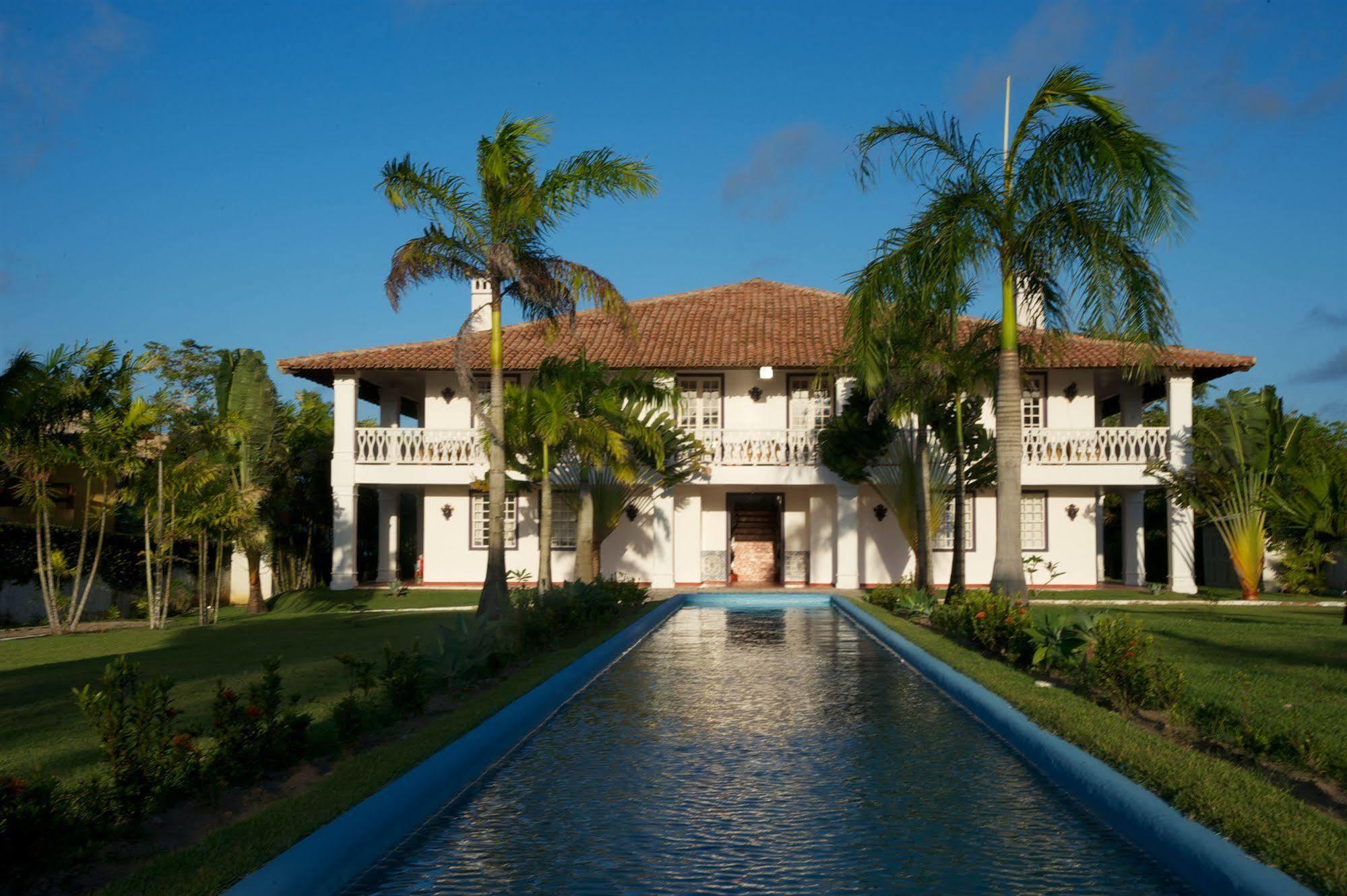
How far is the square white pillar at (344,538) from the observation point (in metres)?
27.9

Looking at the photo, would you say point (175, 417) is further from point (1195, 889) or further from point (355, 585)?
point (1195, 889)

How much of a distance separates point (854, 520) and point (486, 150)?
1412 centimetres

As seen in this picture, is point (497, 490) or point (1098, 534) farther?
point (1098, 534)

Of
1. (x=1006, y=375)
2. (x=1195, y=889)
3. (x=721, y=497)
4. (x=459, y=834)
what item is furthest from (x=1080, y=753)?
(x=721, y=497)

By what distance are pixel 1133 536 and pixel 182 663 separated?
22.7 meters

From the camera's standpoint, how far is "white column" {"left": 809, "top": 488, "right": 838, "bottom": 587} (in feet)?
94.6

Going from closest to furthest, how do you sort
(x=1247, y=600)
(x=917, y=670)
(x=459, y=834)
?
(x=459, y=834) → (x=917, y=670) → (x=1247, y=600)

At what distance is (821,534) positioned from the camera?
95.0 feet

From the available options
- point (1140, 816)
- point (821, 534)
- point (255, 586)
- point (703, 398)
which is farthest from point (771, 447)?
point (1140, 816)

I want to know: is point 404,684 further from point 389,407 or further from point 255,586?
point 389,407

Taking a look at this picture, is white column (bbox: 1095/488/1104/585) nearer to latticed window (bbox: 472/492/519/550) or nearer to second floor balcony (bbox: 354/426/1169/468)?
second floor balcony (bbox: 354/426/1169/468)

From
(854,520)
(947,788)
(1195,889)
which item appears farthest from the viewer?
(854,520)

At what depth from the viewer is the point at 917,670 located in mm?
12680

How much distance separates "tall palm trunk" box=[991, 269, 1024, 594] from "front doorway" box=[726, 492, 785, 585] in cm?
1642
